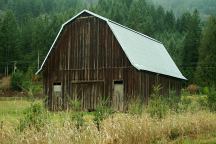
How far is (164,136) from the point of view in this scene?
13.6m

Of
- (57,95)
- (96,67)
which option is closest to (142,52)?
(96,67)

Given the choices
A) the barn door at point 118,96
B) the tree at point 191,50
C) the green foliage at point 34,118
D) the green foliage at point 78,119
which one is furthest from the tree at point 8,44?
the green foliage at point 34,118

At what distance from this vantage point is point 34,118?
11133 mm

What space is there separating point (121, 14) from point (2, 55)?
3714 centimetres

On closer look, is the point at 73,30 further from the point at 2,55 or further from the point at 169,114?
the point at 2,55

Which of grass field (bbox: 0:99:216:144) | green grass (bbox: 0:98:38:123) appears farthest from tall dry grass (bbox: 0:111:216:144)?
green grass (bbox: 0:98:38:123)

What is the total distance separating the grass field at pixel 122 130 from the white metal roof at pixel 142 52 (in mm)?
11843

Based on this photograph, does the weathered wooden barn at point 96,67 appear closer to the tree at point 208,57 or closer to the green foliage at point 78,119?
the green foliage at point 78,119

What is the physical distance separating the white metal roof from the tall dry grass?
11.8 meters

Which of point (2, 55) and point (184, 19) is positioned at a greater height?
point (184, 19)

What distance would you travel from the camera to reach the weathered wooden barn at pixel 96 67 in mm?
28156

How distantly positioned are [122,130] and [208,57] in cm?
5293

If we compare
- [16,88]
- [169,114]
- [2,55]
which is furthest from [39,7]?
[169,114]

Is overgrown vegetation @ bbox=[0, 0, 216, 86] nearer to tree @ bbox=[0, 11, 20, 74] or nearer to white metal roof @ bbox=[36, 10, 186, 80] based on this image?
tree @ bbox=[0, 11, 20, 74]
